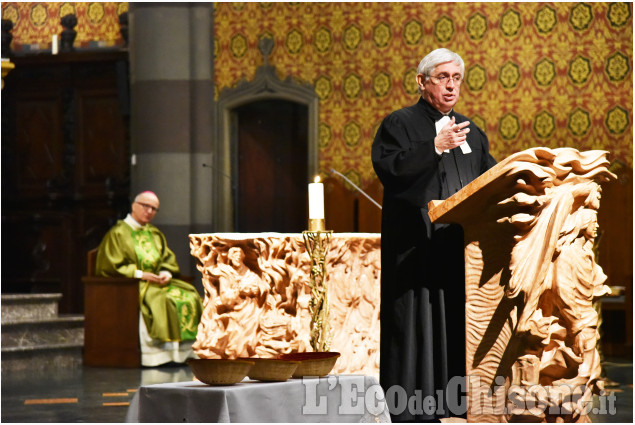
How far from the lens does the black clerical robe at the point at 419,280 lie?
4484 mm

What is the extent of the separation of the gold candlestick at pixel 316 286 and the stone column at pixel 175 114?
8269 mm

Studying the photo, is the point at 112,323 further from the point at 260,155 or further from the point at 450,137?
the point at 450,137

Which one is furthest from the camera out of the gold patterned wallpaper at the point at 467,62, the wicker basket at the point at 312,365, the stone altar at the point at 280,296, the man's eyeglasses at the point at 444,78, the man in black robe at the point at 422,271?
the gold patterned wallpaper at the point at 467,62

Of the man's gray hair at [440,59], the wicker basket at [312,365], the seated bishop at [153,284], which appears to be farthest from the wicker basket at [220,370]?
the seated bishop at [153,284]

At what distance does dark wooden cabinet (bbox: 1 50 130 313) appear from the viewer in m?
13.7

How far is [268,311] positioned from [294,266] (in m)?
0.40

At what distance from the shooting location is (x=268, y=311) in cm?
789

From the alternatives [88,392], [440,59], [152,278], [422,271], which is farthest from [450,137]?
[152,278]

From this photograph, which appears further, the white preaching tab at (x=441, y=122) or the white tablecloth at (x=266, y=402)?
the white preaching tab at (x=441, y=122)

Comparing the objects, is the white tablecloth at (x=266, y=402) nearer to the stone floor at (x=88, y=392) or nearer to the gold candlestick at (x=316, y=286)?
the gold candlestick at (x=316, y=286)

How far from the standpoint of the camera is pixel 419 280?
4.52 m

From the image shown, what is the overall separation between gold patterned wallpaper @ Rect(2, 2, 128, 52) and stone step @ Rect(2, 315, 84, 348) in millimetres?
3895

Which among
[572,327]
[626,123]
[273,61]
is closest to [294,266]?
[572,327]

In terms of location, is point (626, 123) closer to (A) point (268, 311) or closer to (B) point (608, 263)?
(B) point (608, 263)
